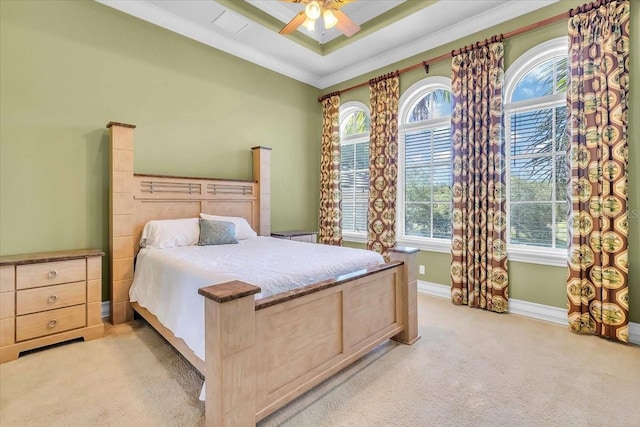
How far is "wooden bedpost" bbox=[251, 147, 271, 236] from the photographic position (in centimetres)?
437

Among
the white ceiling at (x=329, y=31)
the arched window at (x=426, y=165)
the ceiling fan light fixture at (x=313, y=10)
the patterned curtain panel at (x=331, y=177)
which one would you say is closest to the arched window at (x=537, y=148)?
the white ceiling at (x=329, y=31)

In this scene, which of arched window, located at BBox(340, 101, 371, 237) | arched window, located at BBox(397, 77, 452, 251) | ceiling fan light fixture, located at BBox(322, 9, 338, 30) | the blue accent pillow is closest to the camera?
ceiling fan light fixture, located at BBox(322, 9, 338, 30)

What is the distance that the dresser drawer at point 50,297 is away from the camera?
2418 mm

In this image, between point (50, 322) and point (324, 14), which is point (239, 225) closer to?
point (50, 322)

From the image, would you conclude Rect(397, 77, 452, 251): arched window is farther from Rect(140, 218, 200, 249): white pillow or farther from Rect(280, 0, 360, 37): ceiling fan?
Rect(140, 218, 200, 249): white pillow

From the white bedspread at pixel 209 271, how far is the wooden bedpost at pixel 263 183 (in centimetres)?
108

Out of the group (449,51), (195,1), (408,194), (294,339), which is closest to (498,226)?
(408,194)

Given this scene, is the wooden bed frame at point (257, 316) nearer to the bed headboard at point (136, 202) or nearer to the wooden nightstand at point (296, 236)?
the bed headboard at point (136, 202)

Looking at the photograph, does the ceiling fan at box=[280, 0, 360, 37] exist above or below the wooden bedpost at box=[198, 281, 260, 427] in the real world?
above

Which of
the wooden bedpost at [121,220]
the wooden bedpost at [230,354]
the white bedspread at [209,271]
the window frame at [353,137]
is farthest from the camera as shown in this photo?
the window frame at [353,137]

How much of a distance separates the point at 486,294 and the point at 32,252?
15.0 feet

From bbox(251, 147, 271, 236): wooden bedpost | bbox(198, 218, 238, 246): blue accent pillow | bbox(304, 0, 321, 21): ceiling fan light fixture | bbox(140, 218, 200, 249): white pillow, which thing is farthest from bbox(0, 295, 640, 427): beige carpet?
bbox(304, 0, 321, 21): ceiling fan light fixture

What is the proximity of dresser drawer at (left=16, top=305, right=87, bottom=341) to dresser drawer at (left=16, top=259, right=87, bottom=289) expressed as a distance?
243mm

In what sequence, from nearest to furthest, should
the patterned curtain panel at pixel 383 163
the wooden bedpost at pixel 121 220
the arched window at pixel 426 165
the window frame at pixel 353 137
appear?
the wooden bedpost at pixel 121 220
the arched window at pixel 426 165
the patterned curtain panel at pixel 383 163
the window frame at pixel 353 137
